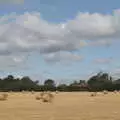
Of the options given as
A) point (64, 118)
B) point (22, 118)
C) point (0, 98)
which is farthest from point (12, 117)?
point (0, 98)

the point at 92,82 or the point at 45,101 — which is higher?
the point at 92,82

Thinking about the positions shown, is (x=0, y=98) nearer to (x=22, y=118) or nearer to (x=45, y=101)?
(x=45, y=101)

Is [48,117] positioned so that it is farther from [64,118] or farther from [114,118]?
[114,118]

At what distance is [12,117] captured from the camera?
2095 cm

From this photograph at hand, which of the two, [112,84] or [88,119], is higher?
[112,84]

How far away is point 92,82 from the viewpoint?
150500 millimetres

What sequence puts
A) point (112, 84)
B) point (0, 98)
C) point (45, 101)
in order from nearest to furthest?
point (45, 101) → point (0, 98) → point (112, 84)

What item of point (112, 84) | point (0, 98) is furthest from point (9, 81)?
point (0, 98)

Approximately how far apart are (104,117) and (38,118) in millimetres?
2768

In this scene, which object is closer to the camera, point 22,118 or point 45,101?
point 22,118

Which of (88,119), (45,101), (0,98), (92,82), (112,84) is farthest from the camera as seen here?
(92,82)

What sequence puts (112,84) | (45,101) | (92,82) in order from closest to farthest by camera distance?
(45,101)
(112,84)
(92,82)

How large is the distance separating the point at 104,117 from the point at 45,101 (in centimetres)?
1366

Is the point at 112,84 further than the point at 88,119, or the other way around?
the point at 112,84
